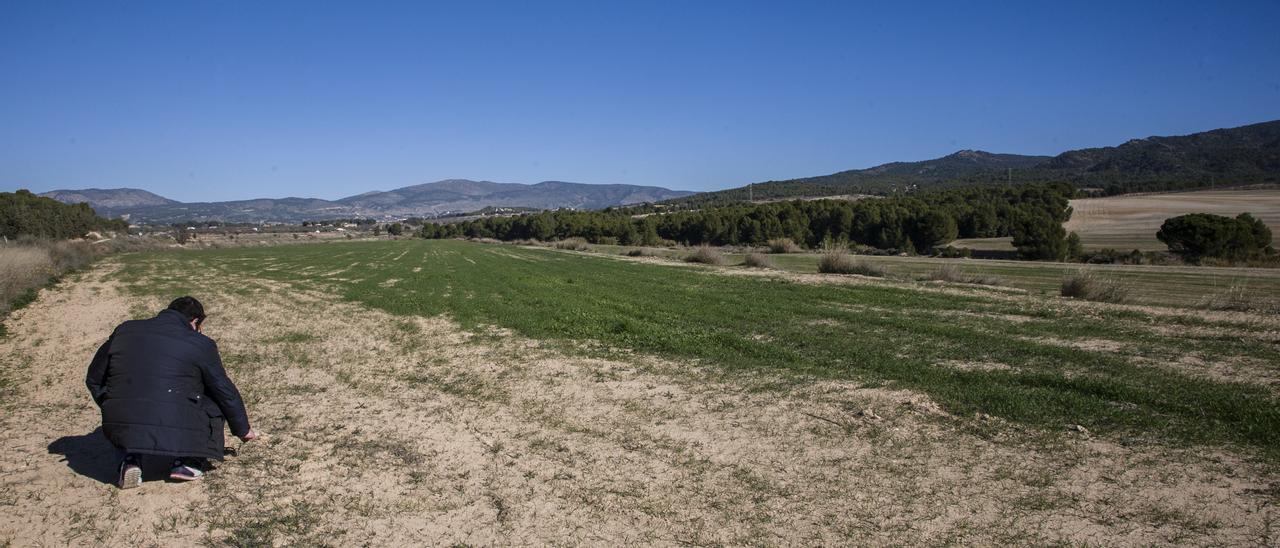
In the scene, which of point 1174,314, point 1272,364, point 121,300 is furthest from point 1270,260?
point 121,300

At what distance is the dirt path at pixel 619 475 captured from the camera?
426 centimetres

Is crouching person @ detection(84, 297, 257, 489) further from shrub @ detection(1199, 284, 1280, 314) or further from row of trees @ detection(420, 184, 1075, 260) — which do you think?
row of trees @ detection(420, 184, 1075, 260)

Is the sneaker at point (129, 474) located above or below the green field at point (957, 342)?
above

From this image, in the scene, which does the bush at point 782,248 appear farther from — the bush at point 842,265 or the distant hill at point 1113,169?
the distant hill at point 1113,169

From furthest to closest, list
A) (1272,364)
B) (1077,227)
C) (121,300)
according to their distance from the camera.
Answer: (1077,227), (121,300), (1272,364)

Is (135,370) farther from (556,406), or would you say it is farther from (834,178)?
(834,178)

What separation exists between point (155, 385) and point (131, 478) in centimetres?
78

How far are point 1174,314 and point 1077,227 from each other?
4905cm

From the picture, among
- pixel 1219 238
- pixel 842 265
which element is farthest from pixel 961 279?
pixel 1219 238

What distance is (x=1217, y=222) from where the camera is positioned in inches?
1329

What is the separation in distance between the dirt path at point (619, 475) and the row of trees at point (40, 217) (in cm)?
4971

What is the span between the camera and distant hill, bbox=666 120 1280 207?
90438mm

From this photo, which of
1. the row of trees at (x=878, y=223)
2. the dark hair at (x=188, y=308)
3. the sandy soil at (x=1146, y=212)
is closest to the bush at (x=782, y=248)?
the row of trees at (x=878, y=223)

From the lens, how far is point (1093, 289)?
16.4 meters
